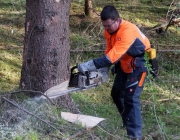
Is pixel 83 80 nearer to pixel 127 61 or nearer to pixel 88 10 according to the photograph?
Result: pixel 127 61

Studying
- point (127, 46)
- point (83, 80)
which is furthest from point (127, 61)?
point (83, 80)

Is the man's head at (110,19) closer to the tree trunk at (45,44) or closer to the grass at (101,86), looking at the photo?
the tree trunk at (45,44)

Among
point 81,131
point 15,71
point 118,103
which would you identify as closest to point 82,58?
point 15,71

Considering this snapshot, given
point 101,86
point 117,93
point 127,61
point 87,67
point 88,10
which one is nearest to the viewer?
point 87,67

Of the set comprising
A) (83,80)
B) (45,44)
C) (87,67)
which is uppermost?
(45,44)

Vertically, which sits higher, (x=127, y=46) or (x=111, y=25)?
(x=111, y=25)

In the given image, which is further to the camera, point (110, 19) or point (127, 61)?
point (127, 61)

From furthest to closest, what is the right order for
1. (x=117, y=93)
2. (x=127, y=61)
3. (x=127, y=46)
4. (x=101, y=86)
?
(x=101, y=86) → (x=117, y=93) → (x=127, y=61) → (x=127, y=46)

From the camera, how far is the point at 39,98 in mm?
4727

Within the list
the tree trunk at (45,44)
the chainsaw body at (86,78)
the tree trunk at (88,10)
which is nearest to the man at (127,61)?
the chainsaw body at (86,78)

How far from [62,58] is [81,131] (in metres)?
1.31

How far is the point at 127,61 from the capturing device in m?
4.79

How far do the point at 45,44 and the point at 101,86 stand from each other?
122 inches

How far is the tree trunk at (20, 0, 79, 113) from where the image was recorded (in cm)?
483
